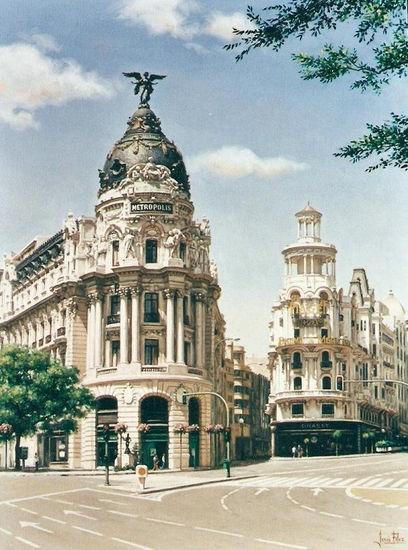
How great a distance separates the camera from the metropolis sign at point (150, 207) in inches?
3506

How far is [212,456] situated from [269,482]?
91.3 ft

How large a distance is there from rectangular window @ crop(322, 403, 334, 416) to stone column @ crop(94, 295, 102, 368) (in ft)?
132

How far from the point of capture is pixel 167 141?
93812mm

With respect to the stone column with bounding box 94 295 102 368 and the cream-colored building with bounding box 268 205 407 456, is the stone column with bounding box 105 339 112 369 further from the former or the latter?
the cream-colored building with bounding box 268 205 407 456

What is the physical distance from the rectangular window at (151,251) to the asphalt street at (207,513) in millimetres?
27171

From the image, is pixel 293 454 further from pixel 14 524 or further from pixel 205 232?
pixel 14 524

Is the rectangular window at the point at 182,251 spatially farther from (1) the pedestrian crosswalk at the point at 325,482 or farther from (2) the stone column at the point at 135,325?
(1) the pedestrian crosswalk at the point at 325,482

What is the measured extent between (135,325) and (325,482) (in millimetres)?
30038

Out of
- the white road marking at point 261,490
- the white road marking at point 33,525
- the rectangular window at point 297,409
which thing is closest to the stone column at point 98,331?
the white road marking at point 261,490

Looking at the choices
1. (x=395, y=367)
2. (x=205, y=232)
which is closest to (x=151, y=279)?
(x=205, y=232)

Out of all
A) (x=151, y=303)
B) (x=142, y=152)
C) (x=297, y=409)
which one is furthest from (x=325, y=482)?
(x=297, y=409)

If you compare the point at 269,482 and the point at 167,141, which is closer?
the point at 269,482

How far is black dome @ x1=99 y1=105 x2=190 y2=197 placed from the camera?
92.0 meters

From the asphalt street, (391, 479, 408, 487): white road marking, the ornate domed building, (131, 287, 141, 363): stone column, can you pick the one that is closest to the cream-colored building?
the ornate domed building
